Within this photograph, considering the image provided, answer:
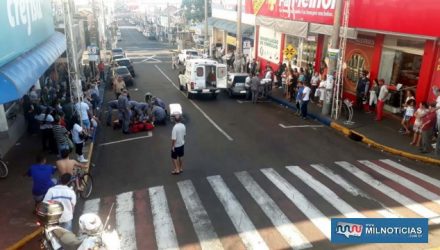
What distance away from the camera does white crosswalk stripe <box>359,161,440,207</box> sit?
10023 mm

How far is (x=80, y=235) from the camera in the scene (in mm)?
4980

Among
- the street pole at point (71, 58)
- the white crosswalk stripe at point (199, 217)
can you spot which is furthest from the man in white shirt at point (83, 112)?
the white crosswalk stripe at point (199, 217)

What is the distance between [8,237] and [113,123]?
9692 mm

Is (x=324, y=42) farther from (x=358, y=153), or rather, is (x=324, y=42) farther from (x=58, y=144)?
(x=58, y=144)

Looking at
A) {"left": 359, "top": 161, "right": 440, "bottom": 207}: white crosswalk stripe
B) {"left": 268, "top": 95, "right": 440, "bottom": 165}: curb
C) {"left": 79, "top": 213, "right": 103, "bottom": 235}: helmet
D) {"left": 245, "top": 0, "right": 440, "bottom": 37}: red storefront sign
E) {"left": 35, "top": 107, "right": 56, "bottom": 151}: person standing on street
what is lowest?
{"left": 268, "top": 95, "right": 440, "bottom": 165}: curb

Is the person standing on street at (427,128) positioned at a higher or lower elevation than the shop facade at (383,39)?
lower

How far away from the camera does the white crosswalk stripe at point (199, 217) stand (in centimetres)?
789

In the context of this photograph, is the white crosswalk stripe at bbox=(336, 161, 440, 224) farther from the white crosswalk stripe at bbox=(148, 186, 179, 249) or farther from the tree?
the tree

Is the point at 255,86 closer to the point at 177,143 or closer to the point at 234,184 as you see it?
the point at 177,143

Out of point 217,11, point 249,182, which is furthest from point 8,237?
point 217,11

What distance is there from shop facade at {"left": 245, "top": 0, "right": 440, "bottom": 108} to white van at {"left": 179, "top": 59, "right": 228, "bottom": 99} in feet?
17.5

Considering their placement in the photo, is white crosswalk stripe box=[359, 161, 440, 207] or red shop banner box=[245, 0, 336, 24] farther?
red shop banner box=[245, 0, 336, 24]

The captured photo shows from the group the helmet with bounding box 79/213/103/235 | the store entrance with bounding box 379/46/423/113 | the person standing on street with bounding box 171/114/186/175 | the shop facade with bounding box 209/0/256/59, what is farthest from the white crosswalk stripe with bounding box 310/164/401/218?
the shop facade with bounding box 209/0/256/59

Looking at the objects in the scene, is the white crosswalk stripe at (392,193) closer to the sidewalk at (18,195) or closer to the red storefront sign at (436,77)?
the red storefront sign at (436,77)
